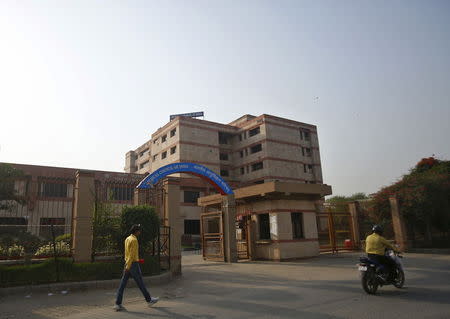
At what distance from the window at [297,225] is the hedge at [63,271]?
28.6 feet

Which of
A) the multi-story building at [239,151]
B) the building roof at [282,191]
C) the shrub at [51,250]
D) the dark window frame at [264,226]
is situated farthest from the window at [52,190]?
the shrub at [51,250]

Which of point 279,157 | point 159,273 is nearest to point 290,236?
point 159,273

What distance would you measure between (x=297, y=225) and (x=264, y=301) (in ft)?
35.3

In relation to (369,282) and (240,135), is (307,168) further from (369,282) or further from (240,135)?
(369,282)

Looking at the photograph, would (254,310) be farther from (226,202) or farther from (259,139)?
(259,139)

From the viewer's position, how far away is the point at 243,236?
1894 cm

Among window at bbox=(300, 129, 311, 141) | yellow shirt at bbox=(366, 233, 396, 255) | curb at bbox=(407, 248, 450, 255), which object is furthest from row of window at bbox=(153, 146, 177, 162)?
yellow shirt at bbox=(366, 233, 396, 255)

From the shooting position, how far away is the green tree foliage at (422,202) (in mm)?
18250

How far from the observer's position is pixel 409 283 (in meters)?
8.73

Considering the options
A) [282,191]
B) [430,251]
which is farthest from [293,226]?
[430,251]

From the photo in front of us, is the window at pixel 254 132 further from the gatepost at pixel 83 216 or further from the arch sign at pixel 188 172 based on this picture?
the gatepost at pixel 83 216

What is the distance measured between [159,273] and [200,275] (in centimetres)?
176

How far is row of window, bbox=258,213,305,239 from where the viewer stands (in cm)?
1728

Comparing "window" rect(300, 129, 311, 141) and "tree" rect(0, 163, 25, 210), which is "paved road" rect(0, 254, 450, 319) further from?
"window" rect(300, 129, 311, 141)
